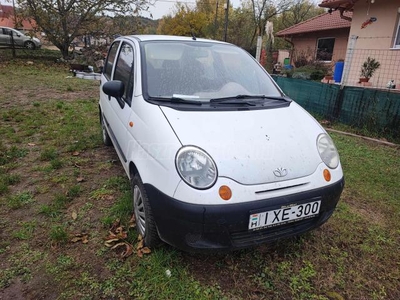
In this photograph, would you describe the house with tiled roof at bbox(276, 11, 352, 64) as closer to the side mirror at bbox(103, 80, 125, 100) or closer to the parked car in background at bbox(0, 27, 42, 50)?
the side mirror at bbox(103, 80, 125, 100)

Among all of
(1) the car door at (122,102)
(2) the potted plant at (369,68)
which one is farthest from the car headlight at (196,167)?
(2) the potted plant at (369,68)

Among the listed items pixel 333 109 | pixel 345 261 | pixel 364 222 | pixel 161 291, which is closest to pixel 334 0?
pixel 333 109

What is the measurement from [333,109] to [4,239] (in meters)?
6.04

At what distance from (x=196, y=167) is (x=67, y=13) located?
16.9 m

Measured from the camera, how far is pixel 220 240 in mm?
1814

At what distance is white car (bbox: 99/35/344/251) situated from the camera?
1.78m

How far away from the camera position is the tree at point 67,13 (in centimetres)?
1477

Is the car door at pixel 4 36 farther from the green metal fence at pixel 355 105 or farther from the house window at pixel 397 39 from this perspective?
the house window at pixel 397 39

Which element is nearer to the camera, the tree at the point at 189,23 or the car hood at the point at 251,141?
the car hood at the point at 251,141

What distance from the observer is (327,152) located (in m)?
2.21

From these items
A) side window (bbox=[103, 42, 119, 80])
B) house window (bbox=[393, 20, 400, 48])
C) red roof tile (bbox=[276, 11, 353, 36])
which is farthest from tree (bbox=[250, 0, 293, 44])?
side window (bbox=[103, 42, 119, 80])

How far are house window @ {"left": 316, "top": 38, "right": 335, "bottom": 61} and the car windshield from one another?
15.9 metres

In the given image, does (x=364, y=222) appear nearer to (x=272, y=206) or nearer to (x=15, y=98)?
(x=272, y=206)

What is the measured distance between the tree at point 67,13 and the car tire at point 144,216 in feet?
53.0
